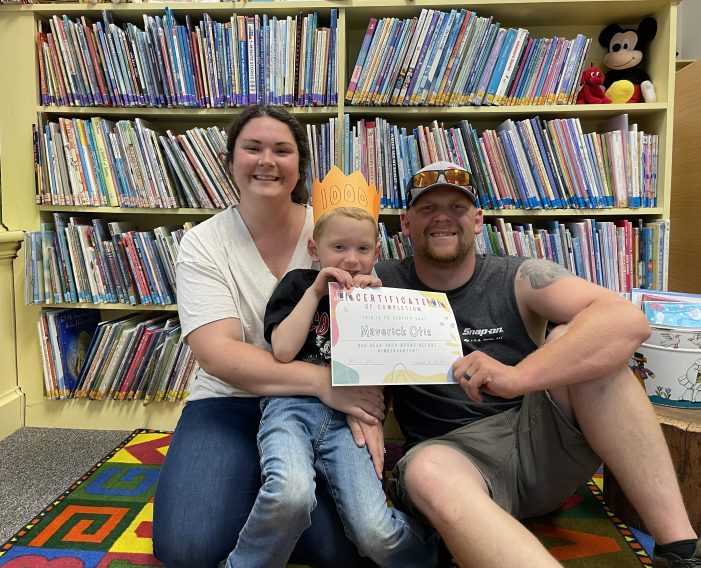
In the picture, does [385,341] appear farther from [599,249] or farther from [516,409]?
[599,249]

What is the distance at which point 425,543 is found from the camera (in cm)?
122

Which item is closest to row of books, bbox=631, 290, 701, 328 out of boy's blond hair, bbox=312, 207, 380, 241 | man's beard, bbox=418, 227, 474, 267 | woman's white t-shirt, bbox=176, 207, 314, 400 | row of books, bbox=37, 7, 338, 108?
man's beard, bbox=418, 227, 474, 267

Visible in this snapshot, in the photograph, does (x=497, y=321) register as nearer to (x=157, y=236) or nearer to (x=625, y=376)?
(x=625, y=376)

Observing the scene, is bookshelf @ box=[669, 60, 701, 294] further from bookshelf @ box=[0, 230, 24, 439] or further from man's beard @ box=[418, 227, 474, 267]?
bookshelf @ box=[0, 230, 24, 439]

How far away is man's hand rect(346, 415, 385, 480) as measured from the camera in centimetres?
128

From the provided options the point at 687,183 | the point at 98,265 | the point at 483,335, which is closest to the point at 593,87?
the point at 687,183

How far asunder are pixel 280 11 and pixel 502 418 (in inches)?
71.5

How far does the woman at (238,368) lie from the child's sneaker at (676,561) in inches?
28.1

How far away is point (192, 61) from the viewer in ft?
6.56

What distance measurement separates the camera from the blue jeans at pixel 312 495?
1.11 meters

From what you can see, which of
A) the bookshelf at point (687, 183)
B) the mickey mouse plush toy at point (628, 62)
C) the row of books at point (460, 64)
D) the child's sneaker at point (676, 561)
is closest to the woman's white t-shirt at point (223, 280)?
the row of books at point (460, 64)

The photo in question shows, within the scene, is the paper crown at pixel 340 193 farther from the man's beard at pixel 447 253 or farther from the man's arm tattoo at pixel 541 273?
the man's arm tattoo at pixel 541 273

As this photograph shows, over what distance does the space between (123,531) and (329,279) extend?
1.03 metres

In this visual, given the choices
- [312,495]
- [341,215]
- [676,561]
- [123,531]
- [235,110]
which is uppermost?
[235,110]
